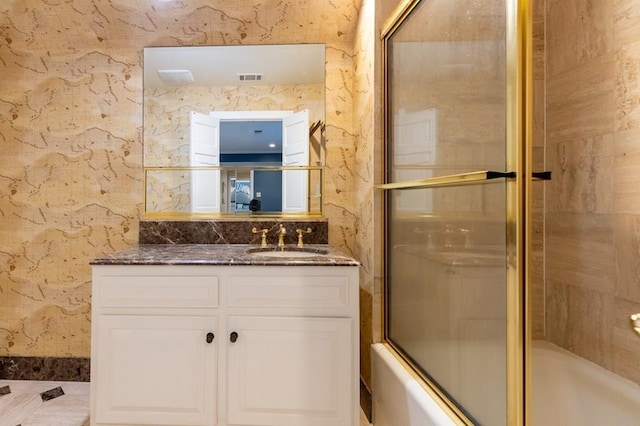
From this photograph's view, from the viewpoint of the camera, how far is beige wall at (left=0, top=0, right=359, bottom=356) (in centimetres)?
206

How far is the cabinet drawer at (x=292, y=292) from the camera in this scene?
1468 mm

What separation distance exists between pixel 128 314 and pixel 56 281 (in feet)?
3.13

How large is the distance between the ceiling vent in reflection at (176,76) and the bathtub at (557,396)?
1.86 m

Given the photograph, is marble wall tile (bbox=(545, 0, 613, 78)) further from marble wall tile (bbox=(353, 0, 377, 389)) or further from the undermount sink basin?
the undermount sink basin

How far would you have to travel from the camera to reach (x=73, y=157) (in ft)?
6.81

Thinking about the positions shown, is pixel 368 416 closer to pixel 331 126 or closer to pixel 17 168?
pixel 331 126

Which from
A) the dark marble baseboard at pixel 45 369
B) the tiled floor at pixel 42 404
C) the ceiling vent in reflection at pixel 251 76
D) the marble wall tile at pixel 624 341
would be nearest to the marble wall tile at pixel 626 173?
the marble wall tile at pixel 624 341

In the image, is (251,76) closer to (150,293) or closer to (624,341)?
(150,293)

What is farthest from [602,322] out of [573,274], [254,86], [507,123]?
[254,86]

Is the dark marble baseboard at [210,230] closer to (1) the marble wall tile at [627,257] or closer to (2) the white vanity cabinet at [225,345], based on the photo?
(2) the white vanity cabinet at [225,345]

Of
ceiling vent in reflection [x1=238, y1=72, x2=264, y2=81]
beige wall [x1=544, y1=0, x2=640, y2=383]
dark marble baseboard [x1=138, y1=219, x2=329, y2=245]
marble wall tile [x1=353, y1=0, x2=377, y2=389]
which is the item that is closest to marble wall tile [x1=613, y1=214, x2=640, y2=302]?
beige wall [x1=544, y1=0, x2=640, y2=383]

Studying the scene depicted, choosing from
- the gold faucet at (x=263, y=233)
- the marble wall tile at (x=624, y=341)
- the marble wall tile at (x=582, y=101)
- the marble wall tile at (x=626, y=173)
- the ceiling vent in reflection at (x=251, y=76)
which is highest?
the ceiling vent in reflection at (x=251, y=76)

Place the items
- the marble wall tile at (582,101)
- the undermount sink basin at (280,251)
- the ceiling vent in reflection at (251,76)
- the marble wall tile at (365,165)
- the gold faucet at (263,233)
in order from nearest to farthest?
the marble wall tile at (582,101), the marble wall tile at (365,165), the undermount sink basin at (280,251), the gold faucet at (263,233), the ceiling vent in reflection at (251,76)

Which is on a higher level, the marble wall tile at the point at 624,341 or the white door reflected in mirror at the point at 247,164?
the white door reflected in mirror at the point at 247,164
